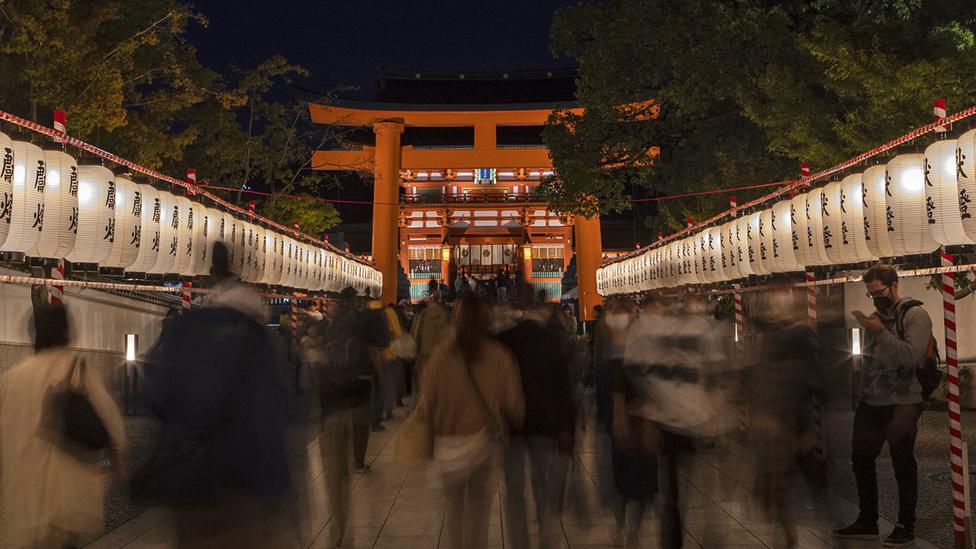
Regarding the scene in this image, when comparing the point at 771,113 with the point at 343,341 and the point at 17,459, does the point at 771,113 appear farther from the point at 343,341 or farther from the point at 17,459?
the point at 17,459

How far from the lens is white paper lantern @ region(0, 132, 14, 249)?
23.6ft

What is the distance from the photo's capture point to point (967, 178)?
691cm

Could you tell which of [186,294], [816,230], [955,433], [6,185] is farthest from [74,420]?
[816,230]

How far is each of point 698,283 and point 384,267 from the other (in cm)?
1974

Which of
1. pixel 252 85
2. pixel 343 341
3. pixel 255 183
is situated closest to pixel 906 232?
pixel 343 341

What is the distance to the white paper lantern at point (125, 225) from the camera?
953cm

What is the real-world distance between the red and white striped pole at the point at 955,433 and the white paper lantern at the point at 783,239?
4.89m

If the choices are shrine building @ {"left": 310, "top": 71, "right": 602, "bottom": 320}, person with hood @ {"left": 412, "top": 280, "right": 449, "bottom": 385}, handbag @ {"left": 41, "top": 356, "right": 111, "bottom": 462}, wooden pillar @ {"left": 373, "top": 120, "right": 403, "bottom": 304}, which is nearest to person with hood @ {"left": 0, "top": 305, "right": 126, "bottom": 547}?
handbag @ {"left": 41, "top": 356, "right": 111, "bottom": 462}

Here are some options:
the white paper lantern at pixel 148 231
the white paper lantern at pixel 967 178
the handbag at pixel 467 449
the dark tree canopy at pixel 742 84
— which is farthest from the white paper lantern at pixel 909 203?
the white paper lantern at pixel 148 231

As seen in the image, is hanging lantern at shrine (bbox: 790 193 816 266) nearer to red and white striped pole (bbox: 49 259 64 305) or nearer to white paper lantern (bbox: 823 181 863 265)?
white paper lantern (bbox: 823 181 863 265)

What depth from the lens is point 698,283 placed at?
57.4 ft

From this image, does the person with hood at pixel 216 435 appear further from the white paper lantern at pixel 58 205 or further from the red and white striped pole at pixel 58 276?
the white paper lantern at pixel 58 205

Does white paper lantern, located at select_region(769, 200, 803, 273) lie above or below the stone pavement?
above

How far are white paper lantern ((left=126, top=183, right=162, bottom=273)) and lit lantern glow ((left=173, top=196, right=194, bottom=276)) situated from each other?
0.60 m
